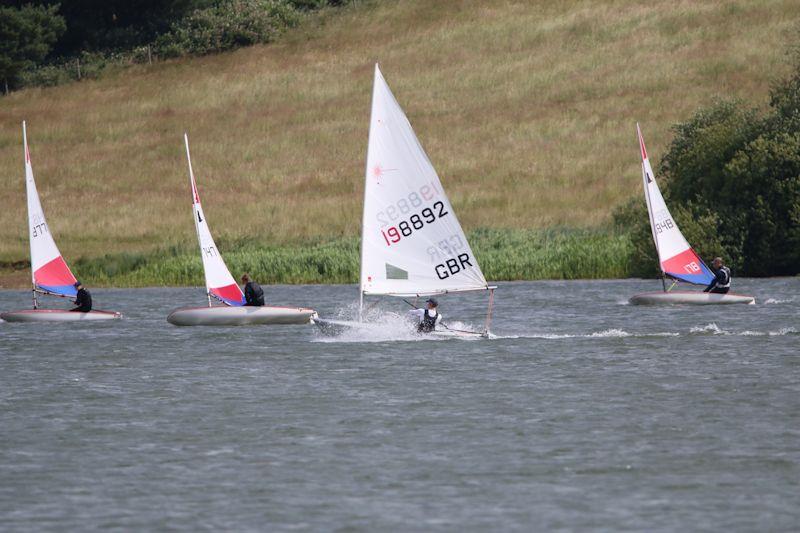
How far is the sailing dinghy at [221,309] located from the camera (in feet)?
146

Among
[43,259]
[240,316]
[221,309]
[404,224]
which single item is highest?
[404,224]

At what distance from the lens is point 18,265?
7631 centimetres

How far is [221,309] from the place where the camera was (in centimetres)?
4531

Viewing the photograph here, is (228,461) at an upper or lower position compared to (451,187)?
lower

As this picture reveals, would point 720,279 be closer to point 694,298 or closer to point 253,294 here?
point 694,298

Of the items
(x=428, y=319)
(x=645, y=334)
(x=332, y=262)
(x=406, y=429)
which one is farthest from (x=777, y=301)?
(x=406, y=429)

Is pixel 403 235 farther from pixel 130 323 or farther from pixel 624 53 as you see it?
pixel 624 53

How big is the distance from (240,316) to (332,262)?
22113 mm

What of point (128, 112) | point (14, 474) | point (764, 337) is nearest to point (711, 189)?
point (764, 337)

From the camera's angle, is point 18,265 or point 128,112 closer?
point 18,265

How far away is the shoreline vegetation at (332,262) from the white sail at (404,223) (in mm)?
29387

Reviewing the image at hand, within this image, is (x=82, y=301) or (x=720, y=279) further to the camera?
(x=720, y=279)

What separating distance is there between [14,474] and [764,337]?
2428cm

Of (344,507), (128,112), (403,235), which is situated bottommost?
(344,507)
